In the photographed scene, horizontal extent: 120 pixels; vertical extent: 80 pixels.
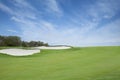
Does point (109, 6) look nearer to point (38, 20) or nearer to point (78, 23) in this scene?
point (78, 23)

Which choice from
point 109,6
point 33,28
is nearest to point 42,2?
point 33,28

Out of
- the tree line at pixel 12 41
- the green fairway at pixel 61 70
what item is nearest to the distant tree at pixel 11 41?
the tree line at pixel 12 41

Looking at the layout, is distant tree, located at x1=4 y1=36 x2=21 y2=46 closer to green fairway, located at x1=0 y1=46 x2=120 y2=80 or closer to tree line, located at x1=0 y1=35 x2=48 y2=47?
tree line, located at x1=0 y1=35 x2=48 y2=47

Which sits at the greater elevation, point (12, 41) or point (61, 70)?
point (12, 41)

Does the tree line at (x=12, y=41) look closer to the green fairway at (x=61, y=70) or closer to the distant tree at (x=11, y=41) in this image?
the distant tree at (x=11, y=41)

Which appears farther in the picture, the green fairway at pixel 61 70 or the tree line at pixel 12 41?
the tree line at pixel 12 41

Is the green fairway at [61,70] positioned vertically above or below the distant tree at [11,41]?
below

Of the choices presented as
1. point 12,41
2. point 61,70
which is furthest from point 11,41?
point 61,70

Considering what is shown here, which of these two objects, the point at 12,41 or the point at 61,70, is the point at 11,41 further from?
the point at 61,70

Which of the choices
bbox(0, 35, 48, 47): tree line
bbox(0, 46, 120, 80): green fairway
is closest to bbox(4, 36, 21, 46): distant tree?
bbox(0, 35, 48, 47): tree line

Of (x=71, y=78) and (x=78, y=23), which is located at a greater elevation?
(x=78, y=23)

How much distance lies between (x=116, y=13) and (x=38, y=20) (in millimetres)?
4283

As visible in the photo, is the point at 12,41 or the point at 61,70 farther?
the point at 12,41

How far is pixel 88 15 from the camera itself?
945cm
